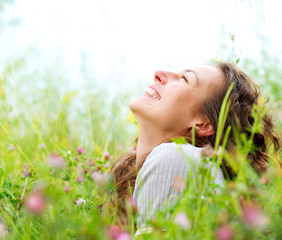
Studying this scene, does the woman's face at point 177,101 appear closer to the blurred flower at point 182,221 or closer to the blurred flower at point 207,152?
the blurred flower at point 207,152

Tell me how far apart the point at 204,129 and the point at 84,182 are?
1.82ft

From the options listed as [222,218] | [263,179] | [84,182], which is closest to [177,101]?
[84,182]

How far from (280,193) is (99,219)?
0.51 meters

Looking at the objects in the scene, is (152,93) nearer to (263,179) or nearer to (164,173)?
(164,173)

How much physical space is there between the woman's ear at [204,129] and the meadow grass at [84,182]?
85 millimetres

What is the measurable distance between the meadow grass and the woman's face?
14 cm

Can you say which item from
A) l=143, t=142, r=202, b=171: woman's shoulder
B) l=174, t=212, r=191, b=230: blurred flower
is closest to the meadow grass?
l=174, t=212, r=191, b=230: blurred flower

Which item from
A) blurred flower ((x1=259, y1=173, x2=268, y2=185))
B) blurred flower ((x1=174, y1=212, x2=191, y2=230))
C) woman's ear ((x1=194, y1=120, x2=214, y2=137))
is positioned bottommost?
woman's ear ((x1=194, y1=120, x2=214, y2=137))

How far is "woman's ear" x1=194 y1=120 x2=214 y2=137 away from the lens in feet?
5.91

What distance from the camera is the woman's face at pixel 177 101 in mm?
1764

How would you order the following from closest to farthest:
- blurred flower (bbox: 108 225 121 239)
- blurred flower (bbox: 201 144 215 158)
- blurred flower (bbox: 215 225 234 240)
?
blurred flower (bbox: 215 225 234 240) → blurred flower (bbox: 108 225 121 239) → blurred flower (bbox: 201 144 215 158)

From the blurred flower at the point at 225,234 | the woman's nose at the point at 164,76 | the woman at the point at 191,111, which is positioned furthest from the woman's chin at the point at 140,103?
the blurred flower at the point at 225,234

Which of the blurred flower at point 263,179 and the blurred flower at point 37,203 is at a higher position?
the blurred flower at point 37,203

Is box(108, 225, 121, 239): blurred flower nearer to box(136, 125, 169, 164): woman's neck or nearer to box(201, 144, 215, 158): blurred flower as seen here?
box(201, 144, 215, 158): blurred flower
